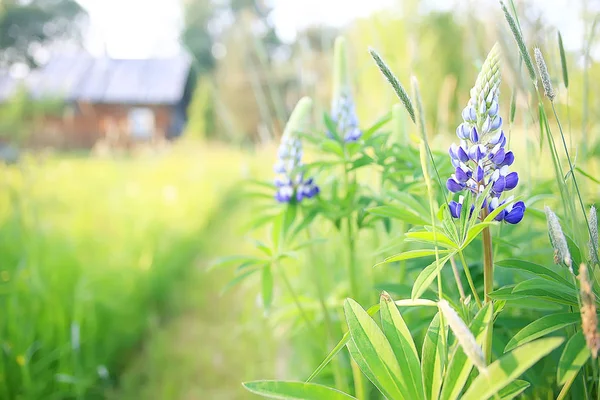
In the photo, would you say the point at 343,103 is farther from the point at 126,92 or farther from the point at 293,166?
the point at 126,92

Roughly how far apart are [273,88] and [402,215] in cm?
100

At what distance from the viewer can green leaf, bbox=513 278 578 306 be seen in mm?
672

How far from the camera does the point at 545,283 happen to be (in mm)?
675

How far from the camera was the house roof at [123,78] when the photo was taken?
800 inches

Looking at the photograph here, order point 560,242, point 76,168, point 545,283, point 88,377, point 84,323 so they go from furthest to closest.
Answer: point 76,168, point 84,323, point 88,377, point 545,283, point 560,242

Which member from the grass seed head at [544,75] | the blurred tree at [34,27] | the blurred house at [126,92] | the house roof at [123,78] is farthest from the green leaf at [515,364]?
the blurred tree at [34,27]

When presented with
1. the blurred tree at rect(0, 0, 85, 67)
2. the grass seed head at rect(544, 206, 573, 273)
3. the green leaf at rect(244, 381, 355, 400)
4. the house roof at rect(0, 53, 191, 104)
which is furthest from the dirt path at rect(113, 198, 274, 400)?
the blurred tree at rect(0, 0, 85, 67)

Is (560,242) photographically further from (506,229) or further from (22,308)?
(22,308)

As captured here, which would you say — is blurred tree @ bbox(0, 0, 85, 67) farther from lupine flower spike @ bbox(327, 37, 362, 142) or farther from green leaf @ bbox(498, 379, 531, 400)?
green leaf @ bbox(498, 379, 531, 400)

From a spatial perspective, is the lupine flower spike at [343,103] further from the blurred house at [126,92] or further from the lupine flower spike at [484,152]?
the blurred house at [126,92]

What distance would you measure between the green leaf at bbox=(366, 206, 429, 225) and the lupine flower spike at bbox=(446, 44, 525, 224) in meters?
0.11

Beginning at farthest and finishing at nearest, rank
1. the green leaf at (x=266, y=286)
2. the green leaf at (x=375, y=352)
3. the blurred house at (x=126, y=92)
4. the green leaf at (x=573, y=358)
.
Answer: the blurred house at (x=126, y=92) → the green leaf at (x=266, y=286) → the green leaf at (x=375, y=352) → the green leaf at (x=573, y=358)

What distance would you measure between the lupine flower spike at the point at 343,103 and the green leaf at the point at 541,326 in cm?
67

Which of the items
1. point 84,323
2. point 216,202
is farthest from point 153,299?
point 216,202
